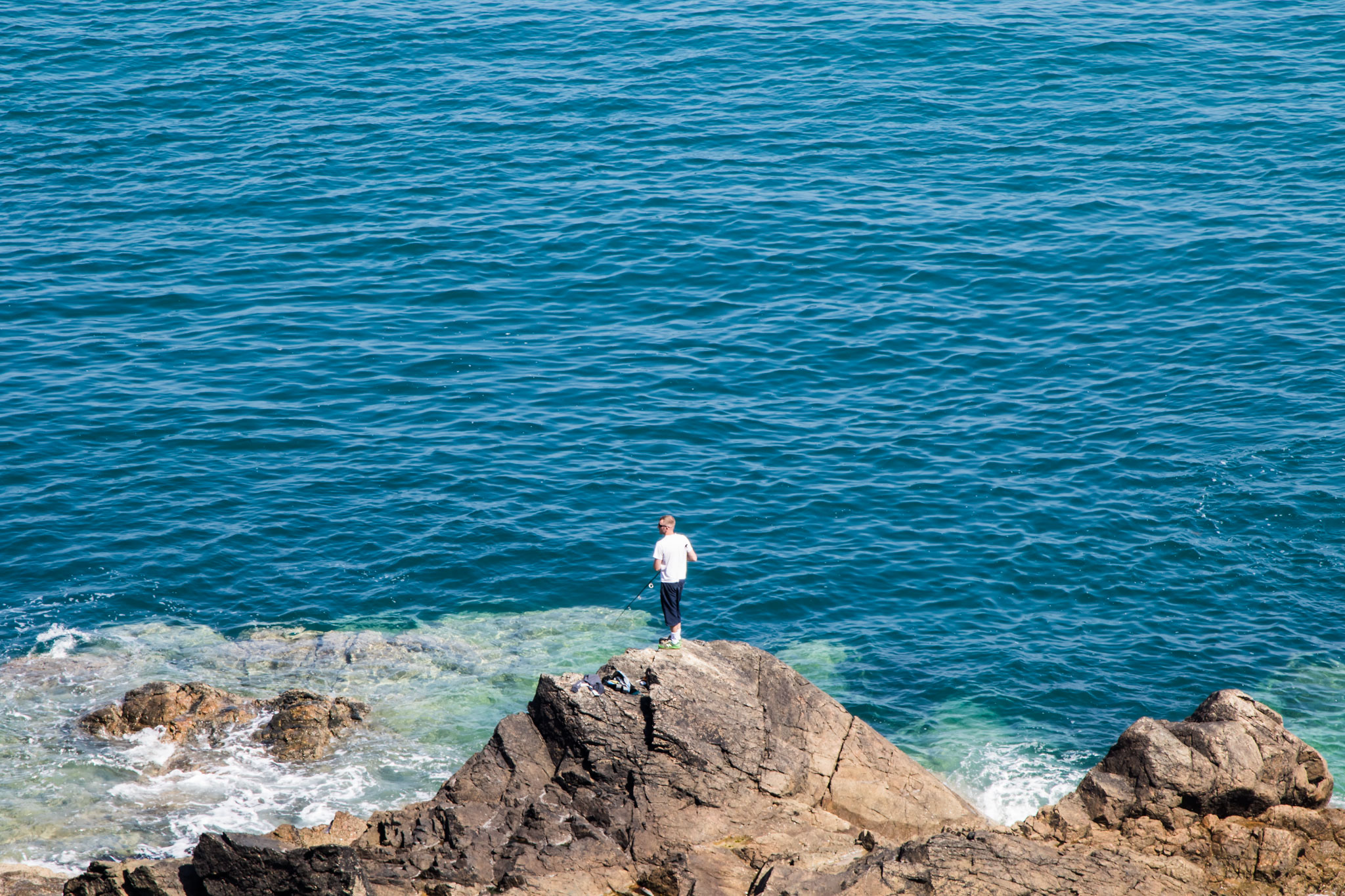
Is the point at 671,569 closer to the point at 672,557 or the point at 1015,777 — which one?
the point at 672,557

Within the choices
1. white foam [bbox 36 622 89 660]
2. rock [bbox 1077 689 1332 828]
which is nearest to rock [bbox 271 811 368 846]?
white foam [bbox 36 622 89 660]

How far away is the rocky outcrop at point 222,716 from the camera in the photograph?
23.6 metres

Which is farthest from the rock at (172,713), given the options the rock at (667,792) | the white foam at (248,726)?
the rock at (667,792)

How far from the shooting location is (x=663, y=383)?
36750 mm

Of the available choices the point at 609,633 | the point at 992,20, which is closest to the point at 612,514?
the point at 609,633

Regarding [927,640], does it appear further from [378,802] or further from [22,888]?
[22,888]

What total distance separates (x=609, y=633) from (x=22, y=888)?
41.4 ft

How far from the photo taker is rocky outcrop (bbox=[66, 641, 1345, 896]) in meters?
16.8

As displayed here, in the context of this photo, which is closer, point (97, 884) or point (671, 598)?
point (97, 884)

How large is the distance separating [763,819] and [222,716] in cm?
1123

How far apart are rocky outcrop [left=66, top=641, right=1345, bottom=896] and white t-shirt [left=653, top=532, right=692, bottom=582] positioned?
1.46 meters

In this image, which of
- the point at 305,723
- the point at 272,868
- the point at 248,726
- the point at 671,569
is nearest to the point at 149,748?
the point at 248,726

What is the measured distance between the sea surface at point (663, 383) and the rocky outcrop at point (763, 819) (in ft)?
11.6

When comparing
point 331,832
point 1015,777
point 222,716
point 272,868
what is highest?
point 272,868
